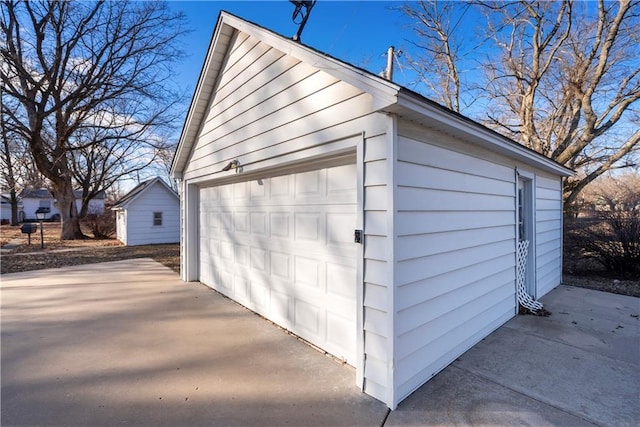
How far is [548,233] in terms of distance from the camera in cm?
640

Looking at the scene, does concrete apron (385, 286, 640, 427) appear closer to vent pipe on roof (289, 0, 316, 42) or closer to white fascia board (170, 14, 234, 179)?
vent pipe on roof (289, 0, 316, 42)

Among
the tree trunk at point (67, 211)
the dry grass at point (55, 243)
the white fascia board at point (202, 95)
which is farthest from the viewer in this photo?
the tree trunk at point (67, 211)

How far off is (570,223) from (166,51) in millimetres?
16757

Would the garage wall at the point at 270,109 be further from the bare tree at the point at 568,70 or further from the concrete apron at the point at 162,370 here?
the bare tree at the point at 568,70

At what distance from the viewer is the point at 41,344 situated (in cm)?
375

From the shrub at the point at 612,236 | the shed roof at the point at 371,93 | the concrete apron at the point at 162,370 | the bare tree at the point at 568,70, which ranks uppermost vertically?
the bare tree at the point at 568,70

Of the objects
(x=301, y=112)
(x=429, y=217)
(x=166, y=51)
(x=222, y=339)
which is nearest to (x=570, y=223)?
(x=429, y=217)

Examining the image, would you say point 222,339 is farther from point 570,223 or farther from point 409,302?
point 570,223

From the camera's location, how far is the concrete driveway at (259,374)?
8.06 ft

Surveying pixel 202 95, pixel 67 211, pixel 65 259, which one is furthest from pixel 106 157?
pixel 202 95

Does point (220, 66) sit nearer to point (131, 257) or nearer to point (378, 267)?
point (378, 267)

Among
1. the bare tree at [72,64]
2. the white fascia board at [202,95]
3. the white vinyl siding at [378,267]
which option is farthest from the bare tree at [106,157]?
the white vinyl siding at [378,267]

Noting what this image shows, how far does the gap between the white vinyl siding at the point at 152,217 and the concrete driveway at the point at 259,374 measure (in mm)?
10794

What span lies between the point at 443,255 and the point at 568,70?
40.6 feet
